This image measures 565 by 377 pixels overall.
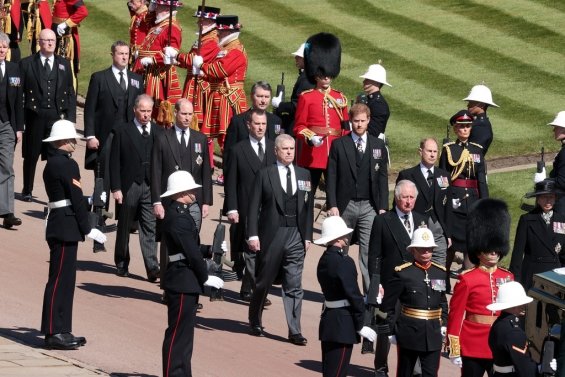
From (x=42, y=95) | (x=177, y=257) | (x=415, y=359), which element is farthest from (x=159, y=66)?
(x=415, y=359)

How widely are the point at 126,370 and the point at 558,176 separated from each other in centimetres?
574

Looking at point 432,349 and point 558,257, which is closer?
Answer: point 432,349

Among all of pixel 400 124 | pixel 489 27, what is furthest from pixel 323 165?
pixel 489 27

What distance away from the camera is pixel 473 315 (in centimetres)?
1472

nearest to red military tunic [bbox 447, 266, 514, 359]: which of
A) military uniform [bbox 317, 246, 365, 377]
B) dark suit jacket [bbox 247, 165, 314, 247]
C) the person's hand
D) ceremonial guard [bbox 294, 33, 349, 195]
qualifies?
military uniform [bbox 317, 246, 365, 377]

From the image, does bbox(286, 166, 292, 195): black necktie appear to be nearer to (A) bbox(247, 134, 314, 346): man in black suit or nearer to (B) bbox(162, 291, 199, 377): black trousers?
(A) bbox(247, 134, 314, 346): man in black suit

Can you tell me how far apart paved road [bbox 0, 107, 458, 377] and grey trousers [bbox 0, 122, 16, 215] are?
0.34 metres

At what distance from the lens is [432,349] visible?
14.8 metres

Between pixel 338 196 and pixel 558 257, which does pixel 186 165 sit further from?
pixel 558 257

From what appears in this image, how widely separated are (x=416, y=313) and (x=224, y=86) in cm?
880

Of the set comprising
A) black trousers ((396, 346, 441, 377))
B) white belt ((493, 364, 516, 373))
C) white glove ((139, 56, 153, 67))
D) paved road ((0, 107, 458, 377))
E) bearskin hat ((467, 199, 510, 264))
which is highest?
bearskin hat ((467, 199, 510, 264))

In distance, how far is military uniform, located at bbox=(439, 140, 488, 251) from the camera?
19531 millimetres

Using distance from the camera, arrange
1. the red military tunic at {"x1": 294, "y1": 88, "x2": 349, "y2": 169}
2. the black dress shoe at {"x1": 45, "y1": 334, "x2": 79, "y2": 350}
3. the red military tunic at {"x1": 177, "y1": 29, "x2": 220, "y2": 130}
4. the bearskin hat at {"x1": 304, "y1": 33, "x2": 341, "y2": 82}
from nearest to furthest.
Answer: the black dress shoe at {"x1": 45, "y1": 334, "x2": 79, "y2": 350} < the red military tunic at {"x1": 294, "y1": 88, "x2": 349, "y2": 169} < the bearskin hat at {"x1": 304, "y1": 33, "x2": 341, "y2": 82} < the red military tunic at {"x1": 177, "y1": 29, "x2": 220, "y2": 130}

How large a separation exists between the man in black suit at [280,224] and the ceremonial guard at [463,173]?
238cm
